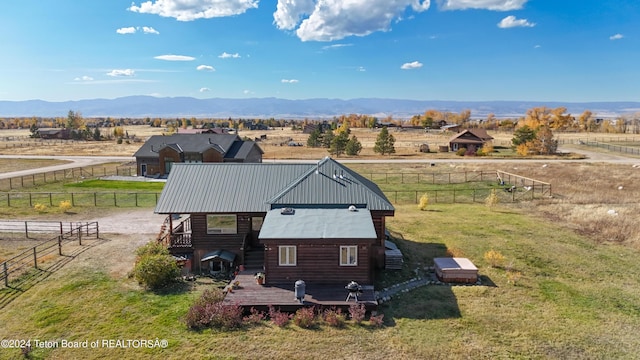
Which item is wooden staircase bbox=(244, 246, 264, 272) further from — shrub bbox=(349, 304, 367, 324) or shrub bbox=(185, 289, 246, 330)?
shrub bbox=(349, 304, 367, 324)

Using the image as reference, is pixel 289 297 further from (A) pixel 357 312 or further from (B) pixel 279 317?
(A) pixel 357 312

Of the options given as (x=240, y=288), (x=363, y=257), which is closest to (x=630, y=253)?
(x=363, y=257)

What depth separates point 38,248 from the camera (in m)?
24.8

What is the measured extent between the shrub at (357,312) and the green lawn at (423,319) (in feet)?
1.48

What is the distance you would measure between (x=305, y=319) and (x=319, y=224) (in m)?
5.03

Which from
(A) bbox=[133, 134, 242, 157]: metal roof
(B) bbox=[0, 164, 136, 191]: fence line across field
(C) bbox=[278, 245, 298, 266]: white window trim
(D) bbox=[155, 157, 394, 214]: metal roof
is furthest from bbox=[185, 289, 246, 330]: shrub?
(B) bbox=[0, 164, 136, 191]: fence line across field

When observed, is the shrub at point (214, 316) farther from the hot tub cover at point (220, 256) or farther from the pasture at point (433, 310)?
the hot tub cover at point (220, 256)

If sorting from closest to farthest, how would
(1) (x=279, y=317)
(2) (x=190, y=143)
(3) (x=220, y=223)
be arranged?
(1) (x=279, y=317) < (3) (x=220, y=223) < (2) (x=190, y=143)

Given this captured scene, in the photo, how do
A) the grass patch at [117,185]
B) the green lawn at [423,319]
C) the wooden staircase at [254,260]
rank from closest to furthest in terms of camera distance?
the green lawn at [423,319]
the wooden staircase at [254,260]
the grass patch at [117,185]

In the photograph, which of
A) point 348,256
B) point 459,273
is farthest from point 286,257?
point 459,273

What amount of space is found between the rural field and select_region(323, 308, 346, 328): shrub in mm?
313

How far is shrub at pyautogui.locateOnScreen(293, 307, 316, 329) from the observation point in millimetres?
15695

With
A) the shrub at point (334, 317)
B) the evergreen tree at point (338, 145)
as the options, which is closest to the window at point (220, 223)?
the shrub at point (334, 317)

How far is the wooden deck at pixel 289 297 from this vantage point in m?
16.7
